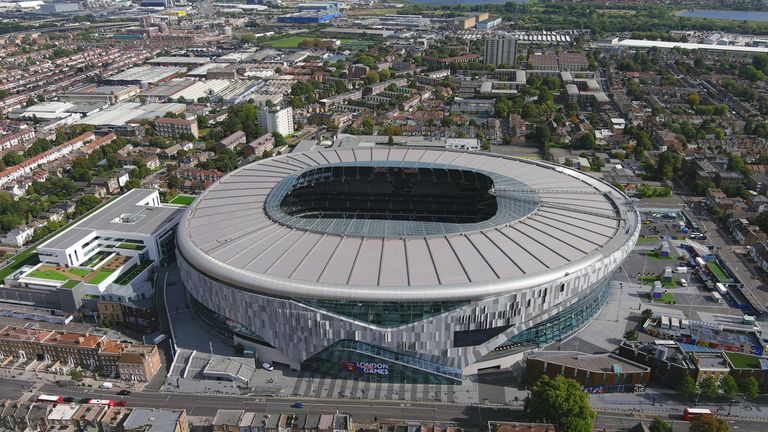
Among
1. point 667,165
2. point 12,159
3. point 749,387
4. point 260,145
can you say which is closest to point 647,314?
point 749,387

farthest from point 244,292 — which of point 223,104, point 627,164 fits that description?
point 223,104

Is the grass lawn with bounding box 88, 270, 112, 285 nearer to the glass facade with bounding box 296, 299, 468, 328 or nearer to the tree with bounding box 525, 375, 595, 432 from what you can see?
the glass facade with bounding box 296, 299, 468, 328

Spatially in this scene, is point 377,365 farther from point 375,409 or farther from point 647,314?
point 647,314

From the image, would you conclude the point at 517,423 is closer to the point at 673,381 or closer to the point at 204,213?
the point at 673,381

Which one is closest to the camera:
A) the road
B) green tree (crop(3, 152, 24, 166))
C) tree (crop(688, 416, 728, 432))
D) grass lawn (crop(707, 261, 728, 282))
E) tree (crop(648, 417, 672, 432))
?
tree (crop(688, 416, 728, 432))

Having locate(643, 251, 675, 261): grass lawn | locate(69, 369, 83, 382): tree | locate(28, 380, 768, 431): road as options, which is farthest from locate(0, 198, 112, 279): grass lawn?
locate(643, 251, 675, 261): grass lawn

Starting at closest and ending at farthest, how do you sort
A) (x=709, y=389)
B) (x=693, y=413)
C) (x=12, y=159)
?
(x=693, y=413), (x=709, y=389), (x=12, y=159)
